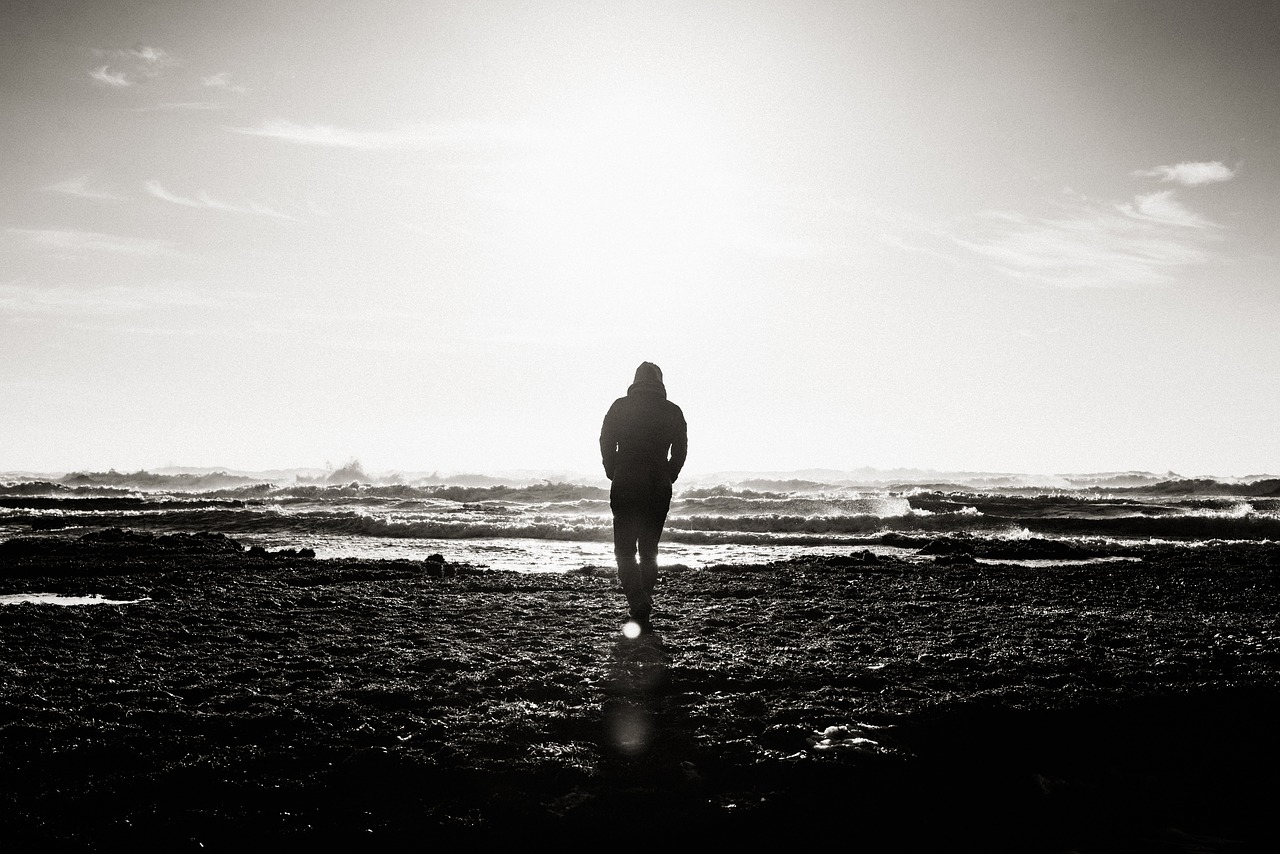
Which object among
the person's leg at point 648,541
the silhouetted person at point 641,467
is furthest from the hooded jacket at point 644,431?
the person's leg at point 648,541

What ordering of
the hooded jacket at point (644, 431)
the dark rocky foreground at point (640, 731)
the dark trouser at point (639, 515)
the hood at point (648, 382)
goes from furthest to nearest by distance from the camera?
the hood at point (648, 382) < the hooded jacket at point (644, 431) < the dark trouser at point (639, 515) < the dark rocky foreground at point (640, 731)

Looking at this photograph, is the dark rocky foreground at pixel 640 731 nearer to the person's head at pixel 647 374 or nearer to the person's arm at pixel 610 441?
the person's arm at pixel 610 441

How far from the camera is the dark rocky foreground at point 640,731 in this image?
2.97 meters

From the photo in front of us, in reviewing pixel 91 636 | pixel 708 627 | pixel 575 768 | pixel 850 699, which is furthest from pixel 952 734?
pixel 91 636

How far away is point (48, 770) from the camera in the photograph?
123 inches

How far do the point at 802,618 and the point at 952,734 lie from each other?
9.82 ft

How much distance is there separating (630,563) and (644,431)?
105cm

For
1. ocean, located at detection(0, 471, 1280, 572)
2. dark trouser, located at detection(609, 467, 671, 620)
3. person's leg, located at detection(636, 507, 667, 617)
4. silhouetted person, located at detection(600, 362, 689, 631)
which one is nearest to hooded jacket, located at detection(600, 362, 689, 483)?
silhouetted person, located at detection(600, 362, 689, 631)

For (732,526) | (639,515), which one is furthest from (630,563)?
(732,526)

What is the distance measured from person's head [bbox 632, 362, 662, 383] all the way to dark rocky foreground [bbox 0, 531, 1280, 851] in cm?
197

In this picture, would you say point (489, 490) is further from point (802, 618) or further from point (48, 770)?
point (48, 770)

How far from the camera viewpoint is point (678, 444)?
677cm

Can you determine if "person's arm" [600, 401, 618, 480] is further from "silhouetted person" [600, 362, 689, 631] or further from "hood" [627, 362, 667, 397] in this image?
"hood" [627, 362, 667, 397]

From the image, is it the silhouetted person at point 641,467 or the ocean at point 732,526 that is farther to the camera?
the ocean at point 732,526
